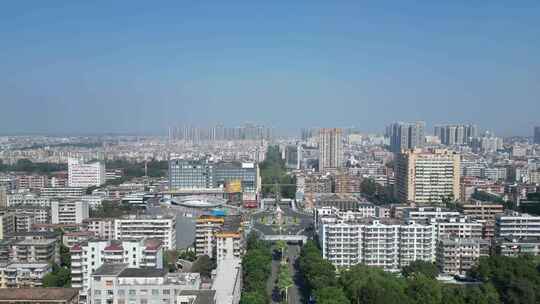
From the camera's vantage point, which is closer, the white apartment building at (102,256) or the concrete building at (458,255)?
the white apartment building at (102,256)

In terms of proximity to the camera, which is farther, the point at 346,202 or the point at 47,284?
the point at 346,202

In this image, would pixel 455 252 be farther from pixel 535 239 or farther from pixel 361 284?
pixel 361 284

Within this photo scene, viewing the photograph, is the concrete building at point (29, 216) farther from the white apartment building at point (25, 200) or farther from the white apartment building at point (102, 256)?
the white apartment building at point (102, 256)

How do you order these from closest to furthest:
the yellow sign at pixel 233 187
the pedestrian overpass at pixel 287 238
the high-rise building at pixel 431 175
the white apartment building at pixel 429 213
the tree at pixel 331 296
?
the tree at pixel 331 296, the white apartment building at pixel 429 213, the pedestrian overpass at pixel 287 238, the high-rise building at pixel 431 175, the yellow sign at pixel 233 187

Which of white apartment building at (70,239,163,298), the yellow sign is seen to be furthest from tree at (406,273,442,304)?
the yellow sign

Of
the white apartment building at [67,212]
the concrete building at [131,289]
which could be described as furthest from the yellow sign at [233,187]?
the concrete building at [131,289]

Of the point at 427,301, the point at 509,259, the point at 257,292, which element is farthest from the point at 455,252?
the point at 257,292
